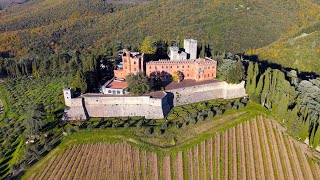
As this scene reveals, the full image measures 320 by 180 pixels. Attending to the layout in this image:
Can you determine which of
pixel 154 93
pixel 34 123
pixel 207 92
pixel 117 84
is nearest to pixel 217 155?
pixel 207 92

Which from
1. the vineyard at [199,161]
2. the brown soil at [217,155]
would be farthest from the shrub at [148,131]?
the brown soil at [217,155]

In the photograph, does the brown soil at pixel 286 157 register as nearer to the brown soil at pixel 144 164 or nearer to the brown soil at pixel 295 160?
the brown soil at pixel 295 160

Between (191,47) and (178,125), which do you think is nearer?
(178,125)

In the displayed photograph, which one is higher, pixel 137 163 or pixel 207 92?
pixel 207 92

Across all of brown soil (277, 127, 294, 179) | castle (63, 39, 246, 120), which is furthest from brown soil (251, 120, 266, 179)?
castle (63, 39, 246, 120)

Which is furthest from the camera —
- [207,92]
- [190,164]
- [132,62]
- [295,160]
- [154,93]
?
[207,92]

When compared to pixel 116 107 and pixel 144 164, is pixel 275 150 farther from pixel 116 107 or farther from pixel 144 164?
pixel 116 107
